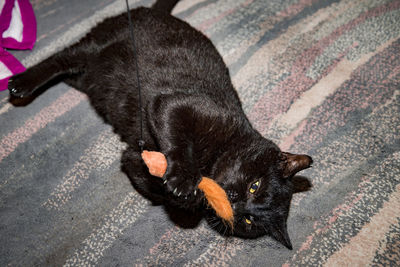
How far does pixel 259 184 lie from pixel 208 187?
0.76ft

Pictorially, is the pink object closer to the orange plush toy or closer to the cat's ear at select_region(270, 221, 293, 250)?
the orange plush toy

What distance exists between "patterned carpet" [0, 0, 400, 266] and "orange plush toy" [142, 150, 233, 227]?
309mm

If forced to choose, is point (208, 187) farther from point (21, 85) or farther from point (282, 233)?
point (21, 85)

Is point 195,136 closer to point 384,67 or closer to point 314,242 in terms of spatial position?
point 314,242

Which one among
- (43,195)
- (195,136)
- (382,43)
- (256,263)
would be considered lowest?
(256,263)

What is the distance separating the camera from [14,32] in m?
1.53

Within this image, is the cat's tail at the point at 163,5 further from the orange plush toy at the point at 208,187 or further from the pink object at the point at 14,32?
the orange plush toy at the point at 208,187

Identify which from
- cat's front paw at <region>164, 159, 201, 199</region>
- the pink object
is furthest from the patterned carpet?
cat's front paw at <region>164, 159, 201, 199</region>

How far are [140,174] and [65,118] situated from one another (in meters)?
0.57

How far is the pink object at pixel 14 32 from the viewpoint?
56.3 inches

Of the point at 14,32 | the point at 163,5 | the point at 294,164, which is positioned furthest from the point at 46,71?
the point at 294,164

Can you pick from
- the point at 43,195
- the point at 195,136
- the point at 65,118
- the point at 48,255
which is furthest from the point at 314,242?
the point at 65,118

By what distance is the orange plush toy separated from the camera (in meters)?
0.92

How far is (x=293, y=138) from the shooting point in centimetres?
142
